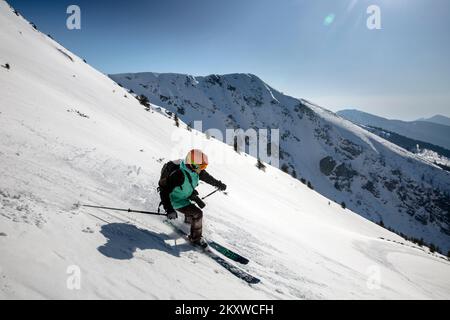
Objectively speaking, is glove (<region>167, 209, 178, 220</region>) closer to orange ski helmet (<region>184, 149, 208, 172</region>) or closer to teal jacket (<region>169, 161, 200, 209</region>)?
teal jacket (<region>169, 161, 200, 209</region>)

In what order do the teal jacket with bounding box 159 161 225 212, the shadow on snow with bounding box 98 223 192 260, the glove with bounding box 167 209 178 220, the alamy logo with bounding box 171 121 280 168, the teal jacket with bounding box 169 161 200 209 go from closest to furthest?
the shadow on snow with bounding box 98 223 192 260 → the glove with bounding box 167 209 178 220 → the teal jacket with bounding box 159 161 225 212 → the teal jacket with bounding box 169 161 200 209 → the alamy logo with bounding box 171 121 280 168

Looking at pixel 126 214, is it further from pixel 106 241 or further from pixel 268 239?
pixel 268 239

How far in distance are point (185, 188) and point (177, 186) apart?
0.32 meters

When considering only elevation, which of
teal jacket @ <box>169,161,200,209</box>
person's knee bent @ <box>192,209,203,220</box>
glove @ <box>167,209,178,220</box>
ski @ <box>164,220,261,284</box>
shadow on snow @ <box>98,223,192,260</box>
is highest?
teal jacket @ <box>169,161,200,209</box>

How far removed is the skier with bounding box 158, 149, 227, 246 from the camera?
21.6ft

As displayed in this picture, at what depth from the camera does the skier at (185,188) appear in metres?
6.58

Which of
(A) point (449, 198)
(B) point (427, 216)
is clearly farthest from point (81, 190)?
(A) point (449, 198)

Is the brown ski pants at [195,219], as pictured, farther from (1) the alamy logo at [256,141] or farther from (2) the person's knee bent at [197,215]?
(1) the alamy logo at [256,141]

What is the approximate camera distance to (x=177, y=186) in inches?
262

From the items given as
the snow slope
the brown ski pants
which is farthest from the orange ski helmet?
the snow slope

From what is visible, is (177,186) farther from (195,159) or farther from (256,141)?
(256,141)

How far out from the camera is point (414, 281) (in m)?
12.5

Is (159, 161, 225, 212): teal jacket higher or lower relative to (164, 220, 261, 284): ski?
higher

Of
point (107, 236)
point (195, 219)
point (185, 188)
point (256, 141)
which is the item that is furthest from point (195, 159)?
point (256, 141)
